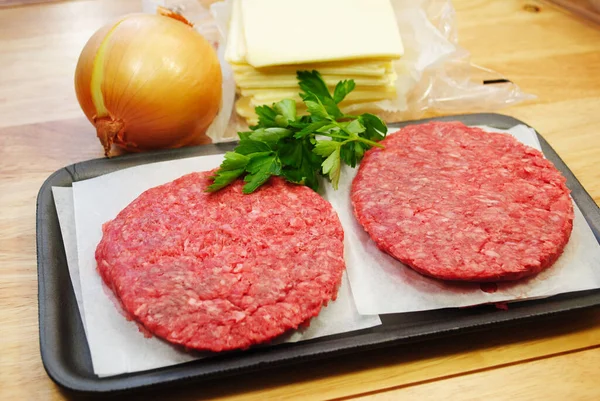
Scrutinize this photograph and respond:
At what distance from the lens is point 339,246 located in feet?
5.76

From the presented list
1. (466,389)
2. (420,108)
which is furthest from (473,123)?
(466,389)

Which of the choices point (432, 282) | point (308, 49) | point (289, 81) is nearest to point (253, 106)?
point (289, 81)

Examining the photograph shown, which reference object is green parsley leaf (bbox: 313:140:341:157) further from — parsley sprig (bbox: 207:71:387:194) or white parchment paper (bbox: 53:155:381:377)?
white parchment paper (bbox: 53:155:381:377)

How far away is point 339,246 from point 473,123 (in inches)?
38.5

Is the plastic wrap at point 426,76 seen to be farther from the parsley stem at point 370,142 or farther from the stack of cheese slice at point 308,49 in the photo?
the parsley stem at point 370,142

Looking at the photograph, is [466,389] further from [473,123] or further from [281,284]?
[473,123]

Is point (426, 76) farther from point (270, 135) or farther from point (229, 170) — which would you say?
point (229, 170)

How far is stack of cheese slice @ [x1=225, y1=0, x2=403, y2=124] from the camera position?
7.46 feet

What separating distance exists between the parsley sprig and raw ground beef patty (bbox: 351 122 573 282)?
0.31ft

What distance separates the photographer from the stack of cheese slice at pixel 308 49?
2.27 m

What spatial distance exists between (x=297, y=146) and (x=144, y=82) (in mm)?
591

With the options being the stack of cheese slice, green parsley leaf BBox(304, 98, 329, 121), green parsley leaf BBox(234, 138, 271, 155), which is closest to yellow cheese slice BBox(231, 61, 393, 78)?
the stack of cheese slice

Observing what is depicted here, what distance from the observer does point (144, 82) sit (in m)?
2.02

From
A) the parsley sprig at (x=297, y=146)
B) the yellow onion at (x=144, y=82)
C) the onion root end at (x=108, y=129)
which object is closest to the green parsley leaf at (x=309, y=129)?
the parsley sprig at (x=297, y=146)
